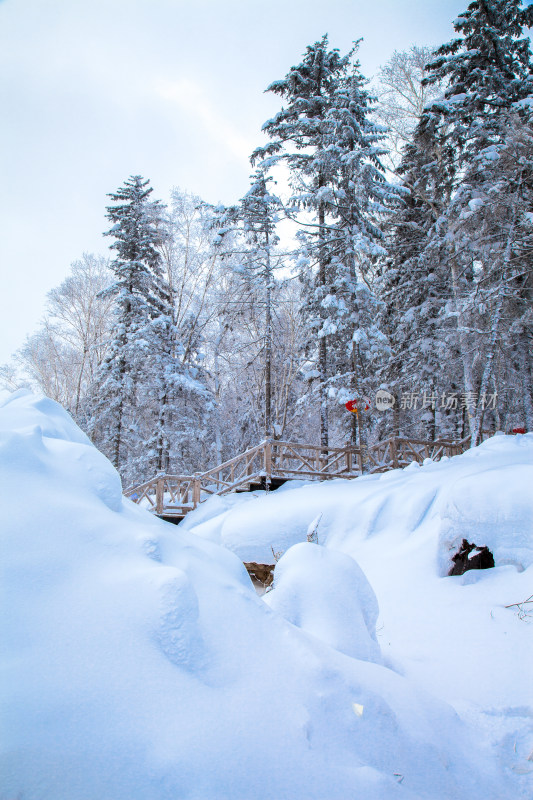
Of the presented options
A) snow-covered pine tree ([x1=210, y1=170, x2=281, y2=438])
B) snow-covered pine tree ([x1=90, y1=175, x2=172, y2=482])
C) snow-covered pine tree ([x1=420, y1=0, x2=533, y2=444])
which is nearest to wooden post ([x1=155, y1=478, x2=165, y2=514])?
snow-covered pine tree ([x1=90, y1=175, x2=172, y2=482])

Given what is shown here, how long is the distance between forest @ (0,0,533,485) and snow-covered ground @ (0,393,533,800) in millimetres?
10768

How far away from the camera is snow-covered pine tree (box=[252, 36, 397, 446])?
14719mm

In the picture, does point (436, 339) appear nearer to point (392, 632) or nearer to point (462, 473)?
point (462, 473)

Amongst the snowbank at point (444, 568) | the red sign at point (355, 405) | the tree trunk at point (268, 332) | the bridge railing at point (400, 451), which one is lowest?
the snowbank at point (444, 568)

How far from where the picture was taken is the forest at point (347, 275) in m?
14.6

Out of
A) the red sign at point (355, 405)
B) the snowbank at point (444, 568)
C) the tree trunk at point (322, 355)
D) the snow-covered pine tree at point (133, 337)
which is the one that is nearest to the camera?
the snowbank at point (444, 568)

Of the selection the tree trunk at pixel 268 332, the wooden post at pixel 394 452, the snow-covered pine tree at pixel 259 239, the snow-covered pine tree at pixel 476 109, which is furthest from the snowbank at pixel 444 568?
the snow-covered pine tree at pixel 259 239

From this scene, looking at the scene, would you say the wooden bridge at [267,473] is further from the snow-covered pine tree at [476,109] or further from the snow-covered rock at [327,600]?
the snow-covered rock at [327,600]

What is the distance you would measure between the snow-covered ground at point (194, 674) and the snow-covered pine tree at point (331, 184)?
1086 centimetres

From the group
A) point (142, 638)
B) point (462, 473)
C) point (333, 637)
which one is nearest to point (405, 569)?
point (462, 473)

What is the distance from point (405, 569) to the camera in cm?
661

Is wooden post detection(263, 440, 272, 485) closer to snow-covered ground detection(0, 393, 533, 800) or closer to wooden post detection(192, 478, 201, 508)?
wooden post detection(192, 478, 201, 508)

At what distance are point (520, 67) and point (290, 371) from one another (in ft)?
47.3

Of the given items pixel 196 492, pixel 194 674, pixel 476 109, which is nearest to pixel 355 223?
pixel 476 109
